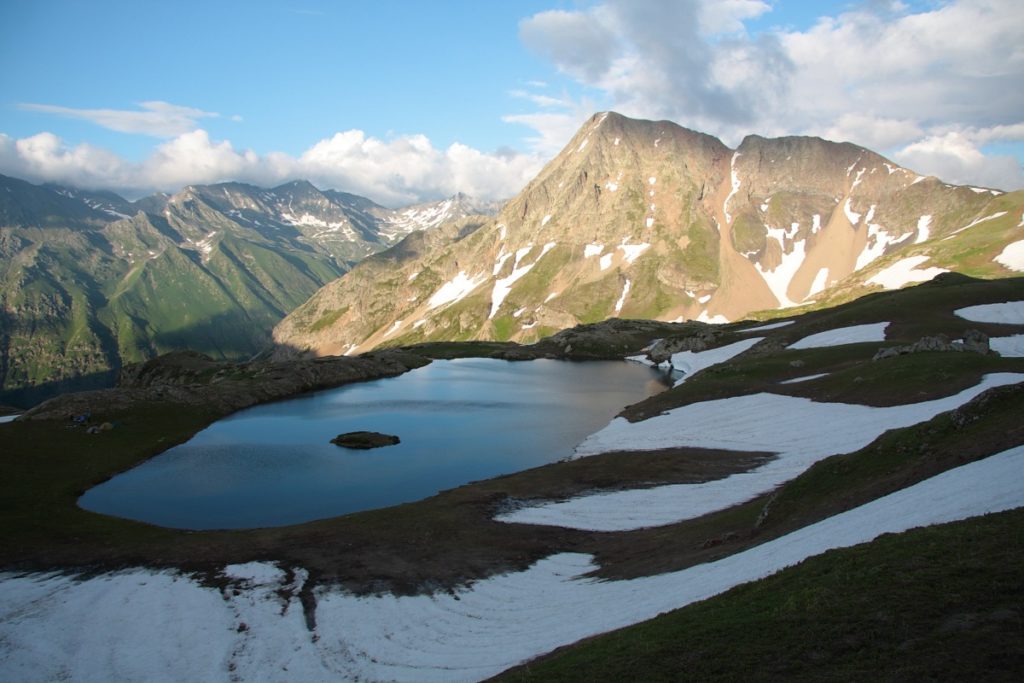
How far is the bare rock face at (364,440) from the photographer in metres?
73.8

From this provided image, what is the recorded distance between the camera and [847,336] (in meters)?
95.2

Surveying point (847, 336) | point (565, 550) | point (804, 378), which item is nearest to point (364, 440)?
point (565, 550)

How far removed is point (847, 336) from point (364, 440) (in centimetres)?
7307

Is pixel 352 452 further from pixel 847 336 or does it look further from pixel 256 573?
pixel 847 336

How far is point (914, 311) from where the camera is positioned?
3829 inches

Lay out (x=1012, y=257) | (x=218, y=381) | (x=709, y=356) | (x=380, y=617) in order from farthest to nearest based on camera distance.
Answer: (x=1012, y=257), (x=709, y=356), (x=218, y=381), (x=380, y=617)

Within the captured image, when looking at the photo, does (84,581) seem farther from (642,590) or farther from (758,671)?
(758,671)

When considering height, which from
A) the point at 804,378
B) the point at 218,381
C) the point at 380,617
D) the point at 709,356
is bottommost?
the point at 380,617

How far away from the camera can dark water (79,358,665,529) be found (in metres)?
52.6

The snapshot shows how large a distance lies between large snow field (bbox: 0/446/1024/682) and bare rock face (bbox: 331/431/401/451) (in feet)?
135

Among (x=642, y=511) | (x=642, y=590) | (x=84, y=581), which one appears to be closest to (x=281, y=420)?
(x=84, y=581)

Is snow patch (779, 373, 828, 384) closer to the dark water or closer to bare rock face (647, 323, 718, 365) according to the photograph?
the dark water

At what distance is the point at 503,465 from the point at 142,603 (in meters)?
37.1

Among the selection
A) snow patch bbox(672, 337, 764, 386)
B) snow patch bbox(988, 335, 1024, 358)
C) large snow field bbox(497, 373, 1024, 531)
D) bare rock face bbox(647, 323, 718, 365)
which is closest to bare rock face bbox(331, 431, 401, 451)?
large snow field bbox(497, 373, 1024, 531)
